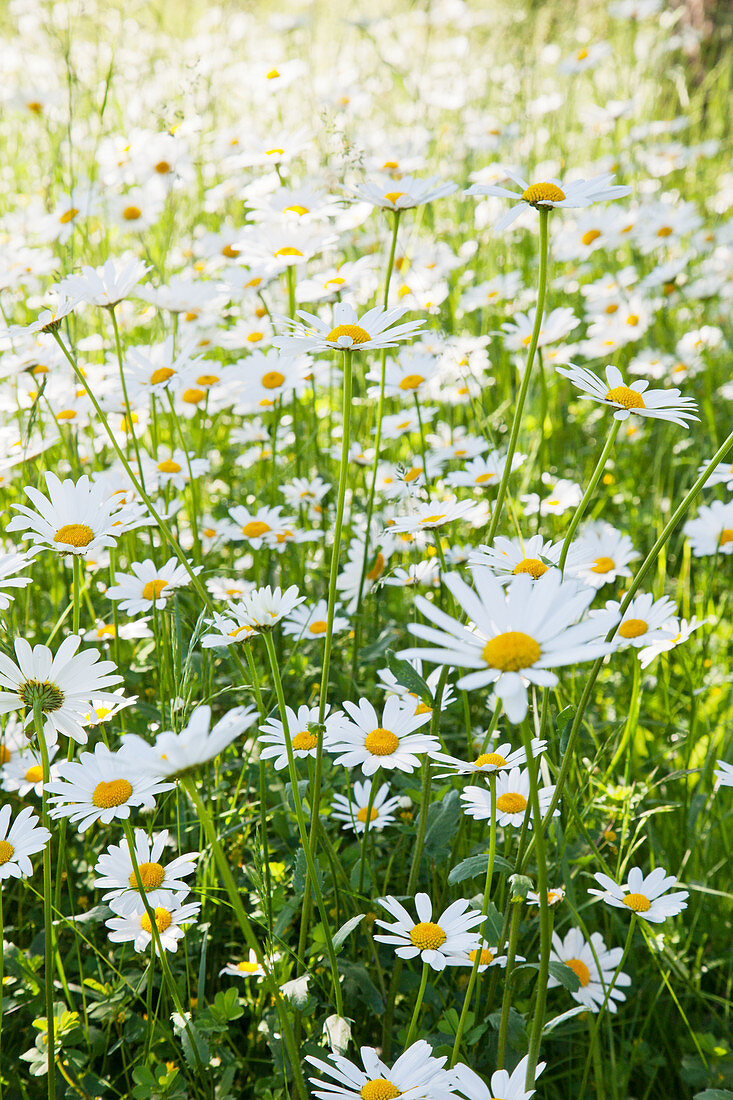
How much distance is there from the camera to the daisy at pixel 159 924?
3.45 ft

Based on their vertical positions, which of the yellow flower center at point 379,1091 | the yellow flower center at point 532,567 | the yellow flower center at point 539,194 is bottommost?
the yellow flower center at point 379,1091

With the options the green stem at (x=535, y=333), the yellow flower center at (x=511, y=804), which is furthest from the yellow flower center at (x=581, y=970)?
the green stem at (x=535, y=333)

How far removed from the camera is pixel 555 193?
3.55 feet

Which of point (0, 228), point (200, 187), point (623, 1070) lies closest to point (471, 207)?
point (200, 187)

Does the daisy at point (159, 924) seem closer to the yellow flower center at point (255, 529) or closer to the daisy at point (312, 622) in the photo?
the daisy at point (312, 622)

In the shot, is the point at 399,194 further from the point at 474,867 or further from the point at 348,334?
the point at 474,867

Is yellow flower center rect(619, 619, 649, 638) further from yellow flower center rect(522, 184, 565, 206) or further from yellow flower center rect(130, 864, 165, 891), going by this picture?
yellow flower center rect(130, 864, 165, 891)

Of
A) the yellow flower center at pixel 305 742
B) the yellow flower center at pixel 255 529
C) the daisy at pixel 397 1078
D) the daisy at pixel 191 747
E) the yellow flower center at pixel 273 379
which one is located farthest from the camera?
the yellow flower center at pixel 273 379

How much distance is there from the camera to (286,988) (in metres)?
0.99

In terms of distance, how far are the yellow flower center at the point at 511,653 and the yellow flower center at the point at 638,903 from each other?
0.52 m

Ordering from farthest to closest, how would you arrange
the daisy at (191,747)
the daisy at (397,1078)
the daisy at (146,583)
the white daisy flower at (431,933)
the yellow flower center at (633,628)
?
the daisy at (146,583) < the yellow flower center at (633,628) < the white daisy flower at (431,933) < the daisy at (397,1078) < the daisy at (191,747)

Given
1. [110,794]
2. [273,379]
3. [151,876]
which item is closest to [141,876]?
[151,876]

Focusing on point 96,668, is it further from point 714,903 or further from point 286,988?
point 714,903

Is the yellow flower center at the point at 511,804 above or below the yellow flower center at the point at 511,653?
below
